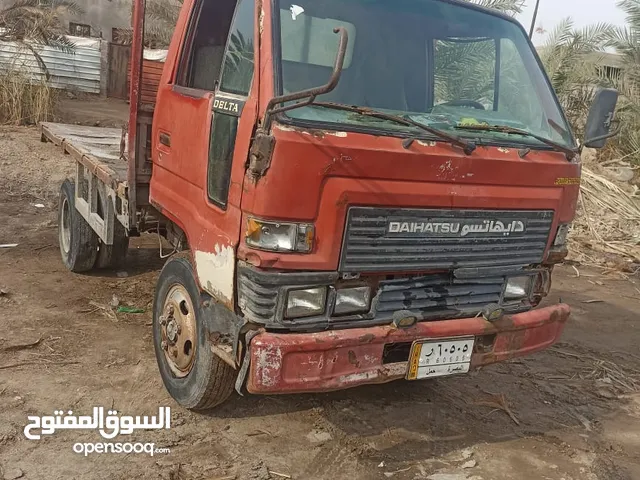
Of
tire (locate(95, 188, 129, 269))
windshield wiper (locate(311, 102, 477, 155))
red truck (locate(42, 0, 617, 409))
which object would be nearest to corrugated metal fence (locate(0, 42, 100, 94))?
tire (locate(95, 188, 129, 269))

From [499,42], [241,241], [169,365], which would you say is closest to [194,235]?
[241,241]

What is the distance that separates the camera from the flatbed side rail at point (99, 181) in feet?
14.3

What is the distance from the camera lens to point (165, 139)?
373cm

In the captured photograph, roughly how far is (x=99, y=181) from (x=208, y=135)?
2058 mm

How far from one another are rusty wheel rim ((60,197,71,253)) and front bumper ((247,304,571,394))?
3786 mm

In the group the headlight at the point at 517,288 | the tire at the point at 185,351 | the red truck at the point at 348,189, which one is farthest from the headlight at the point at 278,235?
the headlight at the point at 517,288

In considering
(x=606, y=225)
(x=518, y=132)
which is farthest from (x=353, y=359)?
(x=606, y=225)

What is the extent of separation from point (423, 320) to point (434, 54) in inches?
58.6

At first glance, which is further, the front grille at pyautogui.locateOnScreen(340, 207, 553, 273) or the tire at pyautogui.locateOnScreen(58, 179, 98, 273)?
the tire at pyautogui.locateOnScreen(58, 179, 98, 273)

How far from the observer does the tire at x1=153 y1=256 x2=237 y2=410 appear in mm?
3264

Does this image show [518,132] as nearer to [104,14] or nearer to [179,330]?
[179,330]

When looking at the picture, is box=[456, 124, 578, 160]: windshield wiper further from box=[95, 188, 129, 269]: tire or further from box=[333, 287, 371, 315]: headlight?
box=[95, 188, 129, 269]: tire

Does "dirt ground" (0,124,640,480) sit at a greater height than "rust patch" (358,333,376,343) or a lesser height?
lesser

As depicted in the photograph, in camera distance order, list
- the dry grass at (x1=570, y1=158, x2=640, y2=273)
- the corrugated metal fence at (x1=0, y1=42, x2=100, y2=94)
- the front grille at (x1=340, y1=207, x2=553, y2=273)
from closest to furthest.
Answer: the front grille at (x1=340, y1=207, x2=553, y2=273) < the dry grass at (x1=570, y1=158, x2=640, y2=273) < the corrugated metal fence at (x1=0, y1=42, x2=100, y2=94)
